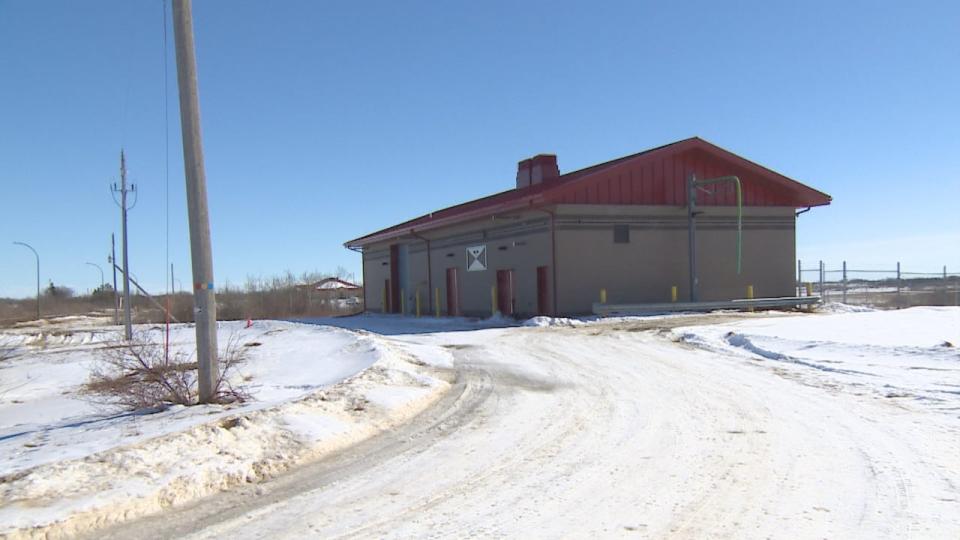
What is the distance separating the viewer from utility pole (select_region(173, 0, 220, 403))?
27.8 ft

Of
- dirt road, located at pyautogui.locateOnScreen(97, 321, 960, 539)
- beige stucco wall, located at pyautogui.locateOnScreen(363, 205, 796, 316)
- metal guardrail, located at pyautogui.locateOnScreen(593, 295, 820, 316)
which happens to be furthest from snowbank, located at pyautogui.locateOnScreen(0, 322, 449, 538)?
beige stucco wall, located at pyautogui.locateOnScreen(363, 205, 796, 316)

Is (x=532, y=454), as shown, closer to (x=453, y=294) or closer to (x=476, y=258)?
(x=476, y=258)

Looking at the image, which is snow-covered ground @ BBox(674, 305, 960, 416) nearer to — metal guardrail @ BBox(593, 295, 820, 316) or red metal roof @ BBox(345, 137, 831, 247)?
metal guardrail @ BBox(593, 295, 820, 316)

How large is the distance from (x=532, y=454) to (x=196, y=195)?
4.96 meters

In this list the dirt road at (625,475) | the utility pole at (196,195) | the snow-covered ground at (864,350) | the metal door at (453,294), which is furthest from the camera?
the metal door at (453,294)

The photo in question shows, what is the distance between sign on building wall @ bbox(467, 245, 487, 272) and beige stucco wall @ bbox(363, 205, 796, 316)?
0.22m

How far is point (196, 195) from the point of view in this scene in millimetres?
8539

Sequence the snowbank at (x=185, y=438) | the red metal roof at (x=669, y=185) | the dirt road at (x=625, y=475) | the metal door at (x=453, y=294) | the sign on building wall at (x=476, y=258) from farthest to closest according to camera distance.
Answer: the metal door at (x=453, y=294)
the sign on building wall at (x=476, y=258)
the red metal roof at (x=669, y=185)
the snowbank at (x=185, y=438)
the dirt road at (x=625, y=475)

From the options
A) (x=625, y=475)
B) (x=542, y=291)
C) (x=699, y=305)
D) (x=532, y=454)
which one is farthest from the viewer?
(x=542, y=291)

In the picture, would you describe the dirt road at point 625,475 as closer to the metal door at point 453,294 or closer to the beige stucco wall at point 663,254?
the beige stucco wall at point 663,254

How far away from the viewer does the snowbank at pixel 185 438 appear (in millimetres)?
5004

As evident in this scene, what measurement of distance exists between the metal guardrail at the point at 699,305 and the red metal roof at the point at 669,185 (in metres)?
3.53

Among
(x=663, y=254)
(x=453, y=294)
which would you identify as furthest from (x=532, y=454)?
(x=453, y=294)

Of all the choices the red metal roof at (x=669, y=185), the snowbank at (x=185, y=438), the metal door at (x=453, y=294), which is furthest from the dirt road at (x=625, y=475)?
the metal door at (x=453, y=294)
